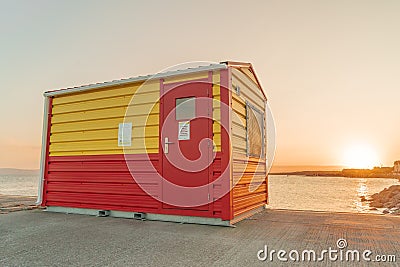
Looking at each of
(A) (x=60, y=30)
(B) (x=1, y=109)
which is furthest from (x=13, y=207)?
(B) (x=1, y=109)

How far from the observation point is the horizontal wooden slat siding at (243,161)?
4512 mm

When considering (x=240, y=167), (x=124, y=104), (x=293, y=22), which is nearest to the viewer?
(x=240, y=167)

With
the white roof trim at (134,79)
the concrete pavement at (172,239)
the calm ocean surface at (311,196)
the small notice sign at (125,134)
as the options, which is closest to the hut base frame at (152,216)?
the concrete pavement at (172,239)

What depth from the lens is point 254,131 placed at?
18.4 feet

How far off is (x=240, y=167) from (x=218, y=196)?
0.72 metres

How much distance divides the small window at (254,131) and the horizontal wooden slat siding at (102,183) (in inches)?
69.3

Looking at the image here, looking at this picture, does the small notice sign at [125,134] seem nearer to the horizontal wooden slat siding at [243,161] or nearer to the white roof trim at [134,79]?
the white roof trim at [134,79]

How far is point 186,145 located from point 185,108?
615mm

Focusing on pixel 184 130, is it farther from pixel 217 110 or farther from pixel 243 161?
pixel 243 161

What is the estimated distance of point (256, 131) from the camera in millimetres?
5758

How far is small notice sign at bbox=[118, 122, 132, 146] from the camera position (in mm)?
5105

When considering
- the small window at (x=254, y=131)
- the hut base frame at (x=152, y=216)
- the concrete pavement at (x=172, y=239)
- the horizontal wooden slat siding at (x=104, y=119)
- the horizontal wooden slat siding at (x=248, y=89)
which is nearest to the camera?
the concrete pavement at (x=172, y=239)

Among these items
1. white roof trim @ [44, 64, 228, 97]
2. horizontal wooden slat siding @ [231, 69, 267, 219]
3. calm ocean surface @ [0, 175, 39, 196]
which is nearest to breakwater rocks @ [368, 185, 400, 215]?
horizontal wooden slat siding @ [231, 69, 267, 219]

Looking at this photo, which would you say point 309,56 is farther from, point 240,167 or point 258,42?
point 240,167
